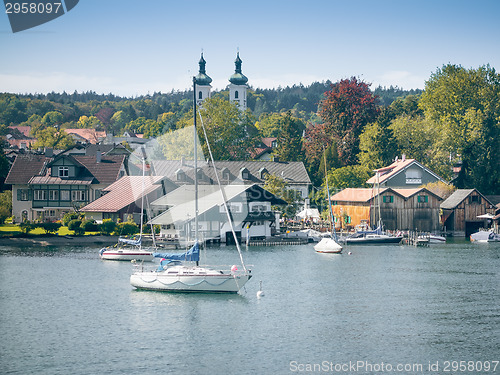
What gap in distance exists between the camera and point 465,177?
11188cm

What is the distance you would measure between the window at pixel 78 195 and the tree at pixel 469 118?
5436 cm

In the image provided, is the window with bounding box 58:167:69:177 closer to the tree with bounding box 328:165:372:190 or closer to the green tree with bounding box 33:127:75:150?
the tree with bounding box 328:165:372:190

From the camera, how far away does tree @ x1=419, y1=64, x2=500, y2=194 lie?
113m

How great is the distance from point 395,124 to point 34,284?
7692 cm

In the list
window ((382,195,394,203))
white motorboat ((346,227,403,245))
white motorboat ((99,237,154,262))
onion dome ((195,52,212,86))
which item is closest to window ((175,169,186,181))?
white motorboat ((346,227,403,245))

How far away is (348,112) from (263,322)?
94.5 metres

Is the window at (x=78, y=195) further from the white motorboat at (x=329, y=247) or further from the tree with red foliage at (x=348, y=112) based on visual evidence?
the tree with red foliage at (x=348, y=112)

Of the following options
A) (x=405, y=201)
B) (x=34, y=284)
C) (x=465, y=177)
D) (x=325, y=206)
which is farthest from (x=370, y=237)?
(x=34, y=284)

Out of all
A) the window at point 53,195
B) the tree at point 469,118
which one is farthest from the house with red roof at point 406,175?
the window at point 53,195

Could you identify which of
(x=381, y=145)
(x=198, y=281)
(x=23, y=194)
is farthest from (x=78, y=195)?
(x=198, y=281)

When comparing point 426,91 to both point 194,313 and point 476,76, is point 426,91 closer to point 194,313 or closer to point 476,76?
point 476,76

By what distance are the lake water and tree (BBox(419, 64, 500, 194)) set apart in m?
48.8

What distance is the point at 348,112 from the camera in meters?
133

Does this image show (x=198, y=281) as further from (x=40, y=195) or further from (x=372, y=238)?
(x=40, y=195)
